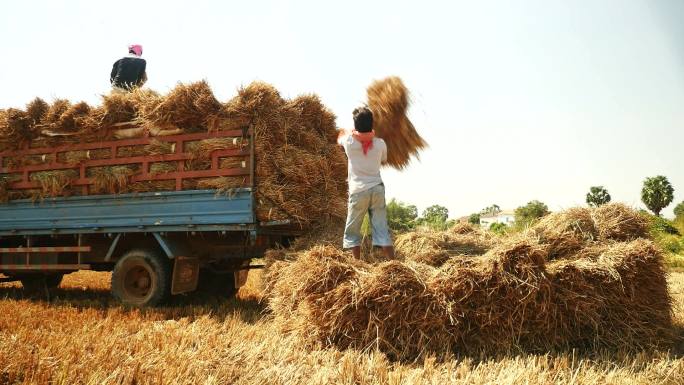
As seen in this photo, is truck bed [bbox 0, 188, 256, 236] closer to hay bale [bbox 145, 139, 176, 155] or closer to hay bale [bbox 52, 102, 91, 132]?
hay bale [bbox 145, 139, 176, 155]

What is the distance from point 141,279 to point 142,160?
65.8 inches

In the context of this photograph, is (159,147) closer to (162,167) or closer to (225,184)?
Answer: (162,167)

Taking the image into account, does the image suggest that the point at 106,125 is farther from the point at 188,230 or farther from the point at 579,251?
the point at 579,251

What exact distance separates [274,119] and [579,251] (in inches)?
148

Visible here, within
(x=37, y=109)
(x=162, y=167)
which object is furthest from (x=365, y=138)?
(x=37, y=109)

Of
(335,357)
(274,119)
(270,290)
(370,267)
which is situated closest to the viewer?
(335,357)

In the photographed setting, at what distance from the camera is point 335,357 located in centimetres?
387

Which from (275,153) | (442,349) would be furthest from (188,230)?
(442,349)

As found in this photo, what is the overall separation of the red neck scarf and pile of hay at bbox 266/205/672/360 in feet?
5.09

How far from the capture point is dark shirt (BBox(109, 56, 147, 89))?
8.67 m

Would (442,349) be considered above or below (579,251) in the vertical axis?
below

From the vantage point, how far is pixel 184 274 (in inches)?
254

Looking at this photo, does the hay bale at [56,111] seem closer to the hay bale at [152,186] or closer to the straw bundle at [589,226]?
the hay bale at [152,186]

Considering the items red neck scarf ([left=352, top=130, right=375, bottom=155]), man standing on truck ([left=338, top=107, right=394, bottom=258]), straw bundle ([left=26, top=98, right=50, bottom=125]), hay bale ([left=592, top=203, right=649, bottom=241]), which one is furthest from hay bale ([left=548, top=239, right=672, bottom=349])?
straw bundle ([left=26, top=98, right=50, bottom=125])
